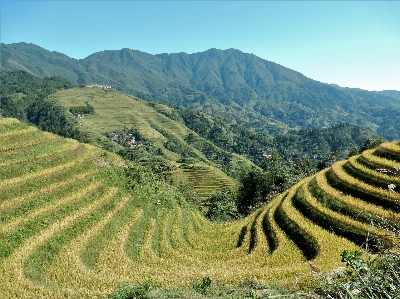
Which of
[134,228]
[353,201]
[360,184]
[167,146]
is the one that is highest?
[360,184]

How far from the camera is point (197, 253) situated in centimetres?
2716

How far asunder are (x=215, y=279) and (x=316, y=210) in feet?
39.7

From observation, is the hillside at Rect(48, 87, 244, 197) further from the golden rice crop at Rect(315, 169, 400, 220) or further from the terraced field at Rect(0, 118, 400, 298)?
the golden rice crop at Rect(315, 169, 400, 220)

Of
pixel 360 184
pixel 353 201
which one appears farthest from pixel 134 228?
pixel 360 184

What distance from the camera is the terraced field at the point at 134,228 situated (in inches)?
777

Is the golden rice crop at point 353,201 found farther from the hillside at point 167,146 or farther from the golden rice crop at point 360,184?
the hillside at point 167,146

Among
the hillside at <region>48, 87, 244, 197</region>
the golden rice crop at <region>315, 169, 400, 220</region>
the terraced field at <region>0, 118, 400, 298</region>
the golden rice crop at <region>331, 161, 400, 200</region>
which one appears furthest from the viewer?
the hillside at <region>48, 87, 244, 197</region>

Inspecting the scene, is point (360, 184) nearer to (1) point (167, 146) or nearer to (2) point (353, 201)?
(2) point (353, 201)

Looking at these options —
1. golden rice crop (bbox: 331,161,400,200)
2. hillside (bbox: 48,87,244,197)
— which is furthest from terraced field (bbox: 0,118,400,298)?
hillside (bbox: 48,87,244,197)

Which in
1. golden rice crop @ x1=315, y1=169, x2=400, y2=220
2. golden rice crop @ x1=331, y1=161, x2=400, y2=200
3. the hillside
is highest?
golden rice crop @ x1=331, y1=161, x2=400, y2=200

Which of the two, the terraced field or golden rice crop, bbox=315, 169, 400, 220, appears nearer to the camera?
the terraced field

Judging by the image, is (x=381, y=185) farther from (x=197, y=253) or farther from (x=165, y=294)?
(x=165, y=294)

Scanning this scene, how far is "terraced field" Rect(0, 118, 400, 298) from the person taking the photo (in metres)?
19.7

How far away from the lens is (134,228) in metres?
29.2
